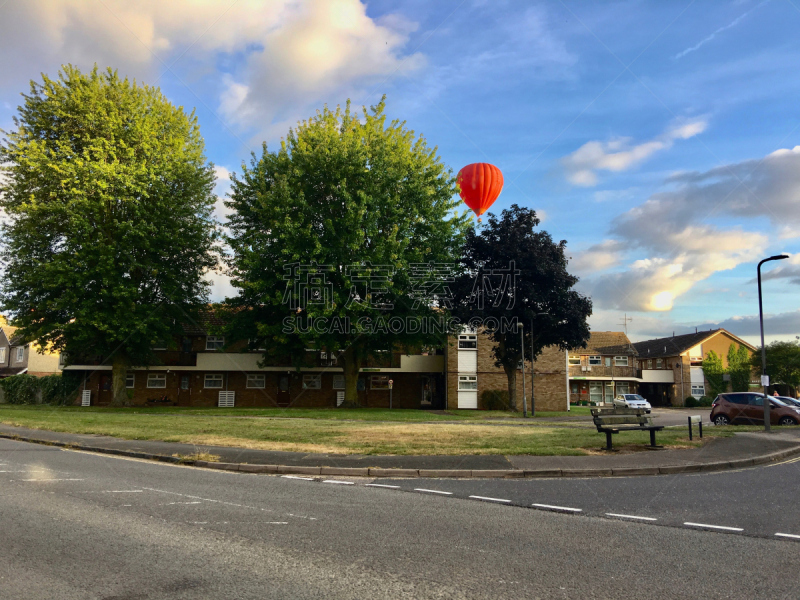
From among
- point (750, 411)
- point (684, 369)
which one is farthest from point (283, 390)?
point (684, 369)

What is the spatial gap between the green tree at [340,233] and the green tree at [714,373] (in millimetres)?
42897

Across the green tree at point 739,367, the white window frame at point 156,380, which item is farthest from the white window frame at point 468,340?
the green tree at point 739,367

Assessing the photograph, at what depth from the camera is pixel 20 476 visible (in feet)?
32.9

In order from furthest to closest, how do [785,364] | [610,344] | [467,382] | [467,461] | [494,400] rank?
[610,344] < [785,364] < [467,382] < [494,400] < [467,461]

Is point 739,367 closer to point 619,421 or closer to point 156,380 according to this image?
point 619,421

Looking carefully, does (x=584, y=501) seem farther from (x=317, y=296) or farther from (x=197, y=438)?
(x=317, y=296)

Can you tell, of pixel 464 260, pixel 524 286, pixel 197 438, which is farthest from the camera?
pixel 464 260

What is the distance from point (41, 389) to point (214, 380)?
44.6ft

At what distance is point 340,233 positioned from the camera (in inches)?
1240

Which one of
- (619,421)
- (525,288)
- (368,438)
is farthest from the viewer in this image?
(525,288)

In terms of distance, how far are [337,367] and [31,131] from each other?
80.7 ft

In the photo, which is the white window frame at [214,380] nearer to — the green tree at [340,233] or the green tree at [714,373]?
the green tree at [340,233]

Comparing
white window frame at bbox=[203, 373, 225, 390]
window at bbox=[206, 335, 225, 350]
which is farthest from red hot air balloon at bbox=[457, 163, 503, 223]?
white window frame at bbox=[203, 373, 225, 390]

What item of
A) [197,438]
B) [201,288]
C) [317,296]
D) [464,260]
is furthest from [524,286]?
[197,438]
